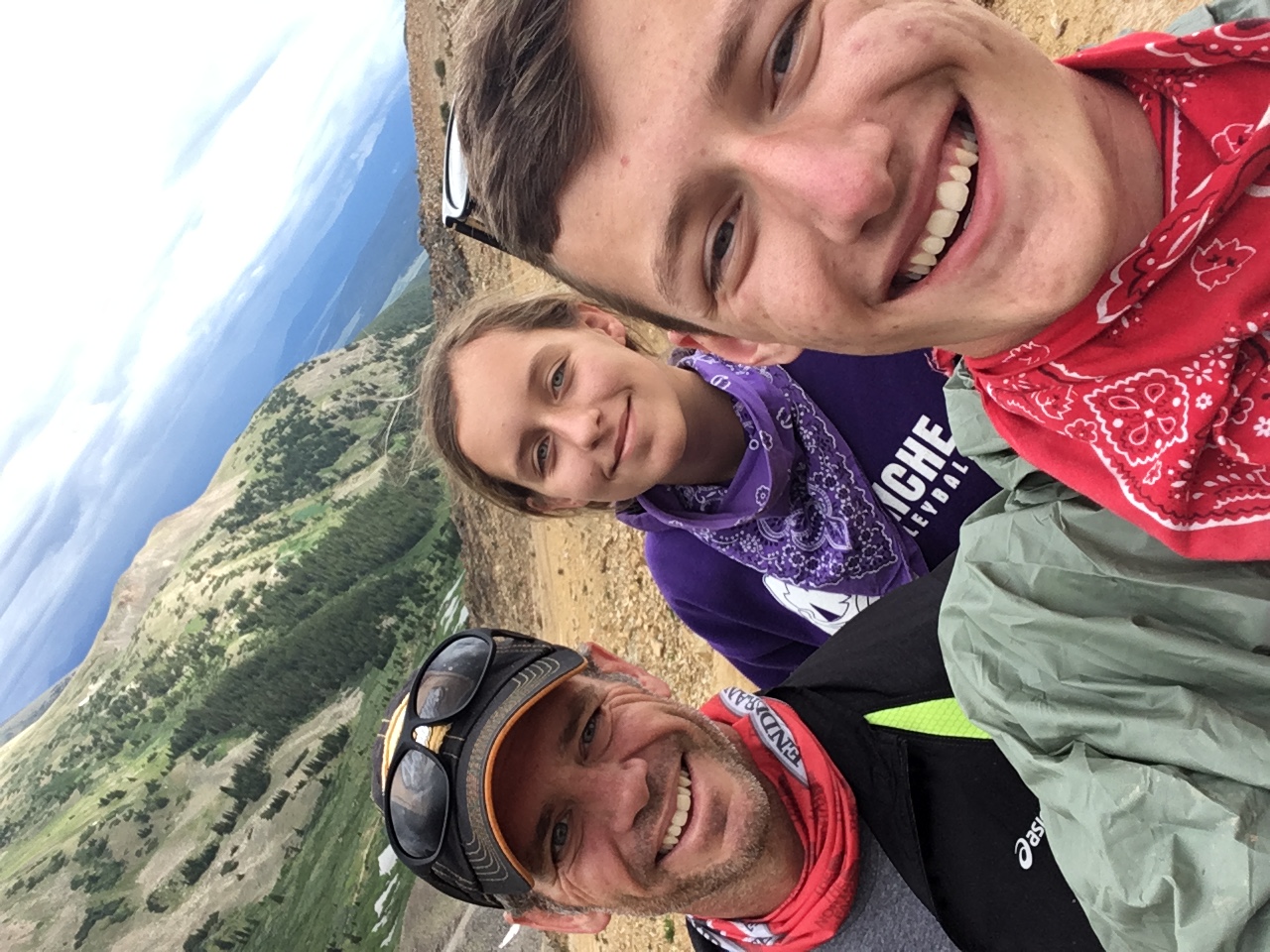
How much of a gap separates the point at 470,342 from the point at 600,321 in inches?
21.0

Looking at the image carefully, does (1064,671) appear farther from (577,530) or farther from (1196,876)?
(577,530)

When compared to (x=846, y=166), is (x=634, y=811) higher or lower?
lower

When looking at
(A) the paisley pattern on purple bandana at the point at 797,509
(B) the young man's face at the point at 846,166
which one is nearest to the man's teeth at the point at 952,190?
(B) the young man's face at the point at 846,166

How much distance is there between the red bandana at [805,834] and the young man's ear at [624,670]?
42 centimetres

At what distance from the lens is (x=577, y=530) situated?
31.4ft

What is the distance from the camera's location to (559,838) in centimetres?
226

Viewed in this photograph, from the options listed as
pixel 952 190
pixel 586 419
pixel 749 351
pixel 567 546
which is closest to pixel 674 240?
pixel 952 190

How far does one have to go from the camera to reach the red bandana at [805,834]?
1.89 m

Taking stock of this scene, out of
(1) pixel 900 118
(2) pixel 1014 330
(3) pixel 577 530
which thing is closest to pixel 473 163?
(1) pixel 900 118

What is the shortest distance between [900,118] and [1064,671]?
1.02 meters

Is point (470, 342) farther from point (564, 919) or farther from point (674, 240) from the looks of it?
point (564, 919)

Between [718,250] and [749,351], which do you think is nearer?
[718,250]

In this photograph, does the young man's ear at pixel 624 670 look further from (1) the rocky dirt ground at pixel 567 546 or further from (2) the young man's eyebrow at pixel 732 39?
(2) the young man's eyebrow at pixel 732 39

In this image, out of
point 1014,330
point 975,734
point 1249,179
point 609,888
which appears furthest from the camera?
point 609,888
